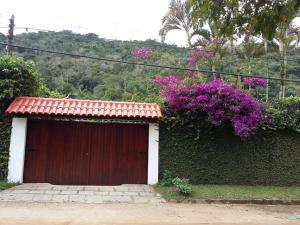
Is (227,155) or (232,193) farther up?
(227,155)

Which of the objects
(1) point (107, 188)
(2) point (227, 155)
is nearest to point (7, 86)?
(1) point (107, 188)

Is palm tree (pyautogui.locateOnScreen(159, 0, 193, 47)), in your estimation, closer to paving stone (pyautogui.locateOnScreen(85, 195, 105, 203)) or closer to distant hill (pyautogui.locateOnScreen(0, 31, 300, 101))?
distant hill (pyautogui.locateOnScreen(0, 31, 300, 101))

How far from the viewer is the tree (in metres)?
5.74

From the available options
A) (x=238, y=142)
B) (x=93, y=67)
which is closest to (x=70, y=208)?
(x=238, y=142)

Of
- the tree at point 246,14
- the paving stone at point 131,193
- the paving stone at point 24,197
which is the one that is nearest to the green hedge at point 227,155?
the paving stone at point 131,193

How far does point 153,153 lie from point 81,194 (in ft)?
9.54

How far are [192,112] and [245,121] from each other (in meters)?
1.74

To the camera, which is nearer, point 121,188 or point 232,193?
point 232,193

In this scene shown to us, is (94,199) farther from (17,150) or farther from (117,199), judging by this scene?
(17,150)

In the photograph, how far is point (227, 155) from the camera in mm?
12430

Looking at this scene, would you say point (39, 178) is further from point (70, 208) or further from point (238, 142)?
point (238, 142)

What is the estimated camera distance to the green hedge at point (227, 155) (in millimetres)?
12234

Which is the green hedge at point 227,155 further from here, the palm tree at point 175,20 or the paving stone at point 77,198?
the palm tree at point 175,20

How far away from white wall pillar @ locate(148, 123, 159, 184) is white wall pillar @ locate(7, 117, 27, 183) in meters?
4.01
